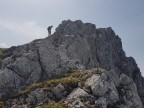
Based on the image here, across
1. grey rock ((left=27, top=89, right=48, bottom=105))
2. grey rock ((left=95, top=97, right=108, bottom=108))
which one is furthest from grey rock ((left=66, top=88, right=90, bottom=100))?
grey rock ((left=27, top=89, right=48, bottom=105))

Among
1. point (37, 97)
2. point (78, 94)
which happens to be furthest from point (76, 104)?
point (37, 97)

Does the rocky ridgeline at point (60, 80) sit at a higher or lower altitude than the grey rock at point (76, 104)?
higher

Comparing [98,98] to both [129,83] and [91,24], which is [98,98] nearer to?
[129,83]

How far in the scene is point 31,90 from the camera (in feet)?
318

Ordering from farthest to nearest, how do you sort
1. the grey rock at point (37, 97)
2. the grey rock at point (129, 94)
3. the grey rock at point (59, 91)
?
the grey rock at point (129, 94), the grey rock at point (59, 91), the grey rock at point (37, 97)

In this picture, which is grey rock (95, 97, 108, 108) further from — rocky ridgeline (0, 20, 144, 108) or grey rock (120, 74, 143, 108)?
grey rock (120, 74, 143, 108)

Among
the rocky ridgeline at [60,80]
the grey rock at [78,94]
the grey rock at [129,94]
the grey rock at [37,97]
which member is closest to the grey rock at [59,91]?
the rocky ridgeline at [60,80]

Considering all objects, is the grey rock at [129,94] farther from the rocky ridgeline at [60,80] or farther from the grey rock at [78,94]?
the grey rock at [78,94]

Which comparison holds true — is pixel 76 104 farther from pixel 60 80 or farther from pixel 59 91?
pixel 60 80

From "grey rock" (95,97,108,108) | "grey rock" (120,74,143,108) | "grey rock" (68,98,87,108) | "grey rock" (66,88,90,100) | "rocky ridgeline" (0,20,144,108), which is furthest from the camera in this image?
"grey rock" (120,74,143,108)

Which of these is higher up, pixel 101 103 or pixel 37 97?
pixel 37 97

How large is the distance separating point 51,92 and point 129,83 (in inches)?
1020

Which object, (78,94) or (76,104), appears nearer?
(76,104)

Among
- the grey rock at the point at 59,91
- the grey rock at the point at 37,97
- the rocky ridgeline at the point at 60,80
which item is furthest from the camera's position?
the grey rock at the point at 59,91
